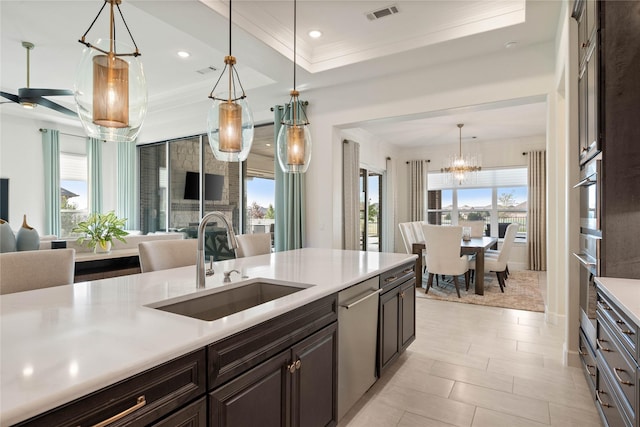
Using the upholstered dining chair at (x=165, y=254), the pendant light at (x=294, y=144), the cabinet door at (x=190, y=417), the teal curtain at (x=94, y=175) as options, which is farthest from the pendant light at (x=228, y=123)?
the teal curtain at (x=94, y=175)

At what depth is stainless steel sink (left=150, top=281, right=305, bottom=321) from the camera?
1557 mm

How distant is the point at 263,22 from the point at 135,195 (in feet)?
17.7

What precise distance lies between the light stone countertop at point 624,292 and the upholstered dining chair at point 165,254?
7.64ft

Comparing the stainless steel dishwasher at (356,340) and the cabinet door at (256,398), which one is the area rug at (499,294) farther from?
the cabinet door at (256,398)

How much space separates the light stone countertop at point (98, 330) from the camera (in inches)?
29.6

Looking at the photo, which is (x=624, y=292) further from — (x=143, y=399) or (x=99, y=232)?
(x=99, y=232)

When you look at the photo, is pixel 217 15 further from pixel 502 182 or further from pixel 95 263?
pixel 502 182

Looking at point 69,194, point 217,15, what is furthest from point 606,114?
point 69,194

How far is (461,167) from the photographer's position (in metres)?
6.64

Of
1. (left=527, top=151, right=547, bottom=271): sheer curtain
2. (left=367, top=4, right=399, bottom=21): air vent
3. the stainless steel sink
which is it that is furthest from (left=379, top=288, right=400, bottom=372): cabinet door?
(left=527, top=151, right=547, bottom=271): sheer curtain

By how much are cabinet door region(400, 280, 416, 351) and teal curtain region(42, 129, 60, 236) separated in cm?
665

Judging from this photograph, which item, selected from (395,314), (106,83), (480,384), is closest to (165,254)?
(106,83)

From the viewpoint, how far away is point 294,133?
2.69 m

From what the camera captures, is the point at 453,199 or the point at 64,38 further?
the point at 453,199
